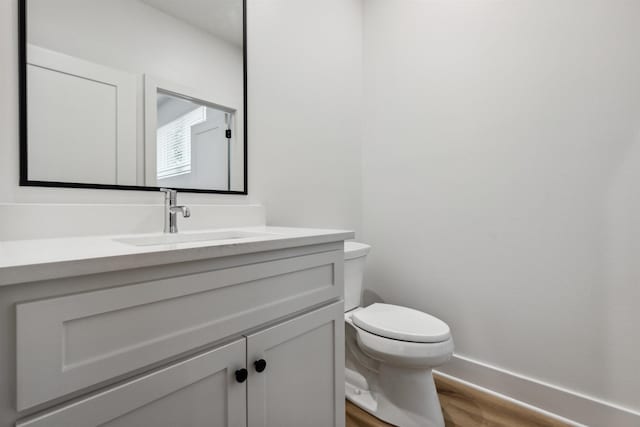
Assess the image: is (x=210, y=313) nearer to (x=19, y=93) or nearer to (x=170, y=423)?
(x=170, y=423)

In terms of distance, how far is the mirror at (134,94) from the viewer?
90cm

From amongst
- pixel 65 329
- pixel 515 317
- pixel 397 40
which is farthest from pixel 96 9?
pixel 515 317

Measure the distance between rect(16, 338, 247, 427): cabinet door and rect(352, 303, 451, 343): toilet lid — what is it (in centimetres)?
68

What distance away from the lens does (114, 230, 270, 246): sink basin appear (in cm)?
91

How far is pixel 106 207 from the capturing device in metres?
0.97

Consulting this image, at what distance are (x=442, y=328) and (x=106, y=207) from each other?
131 centimetres

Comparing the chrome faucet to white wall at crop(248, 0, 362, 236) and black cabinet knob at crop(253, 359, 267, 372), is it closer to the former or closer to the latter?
white wall at crop(248, 0, 362, 236)

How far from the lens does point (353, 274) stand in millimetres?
1530

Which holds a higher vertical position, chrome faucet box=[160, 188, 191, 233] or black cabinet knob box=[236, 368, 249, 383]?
chrome faucet box=[160, 188, 191, 233]

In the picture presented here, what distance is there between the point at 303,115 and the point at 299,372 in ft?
4.10

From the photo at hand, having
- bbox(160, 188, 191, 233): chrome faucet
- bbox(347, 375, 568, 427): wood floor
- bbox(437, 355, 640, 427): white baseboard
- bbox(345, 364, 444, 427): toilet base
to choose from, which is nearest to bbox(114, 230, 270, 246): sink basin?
bbox(160, 188, 191, 233): chrome faucet

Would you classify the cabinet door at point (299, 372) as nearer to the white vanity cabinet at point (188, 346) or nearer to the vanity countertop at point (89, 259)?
the white vanity cabinet at point (188, 346)

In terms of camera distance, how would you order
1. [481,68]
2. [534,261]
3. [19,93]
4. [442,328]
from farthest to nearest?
[481,68]
[534,261]
[442,328]
[19,93]

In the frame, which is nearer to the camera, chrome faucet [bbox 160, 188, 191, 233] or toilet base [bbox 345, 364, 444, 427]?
chrome faucet [bbox 160, 188, 191, 233]
